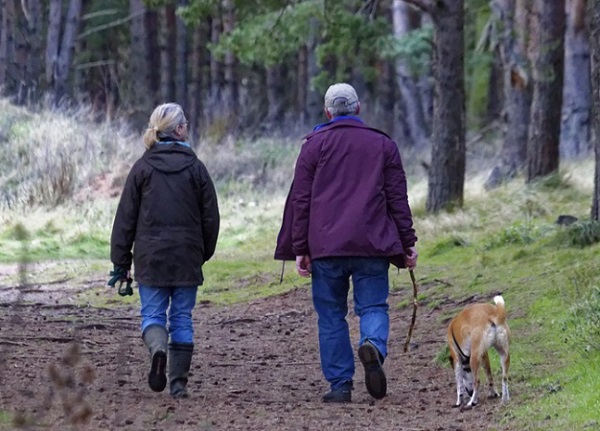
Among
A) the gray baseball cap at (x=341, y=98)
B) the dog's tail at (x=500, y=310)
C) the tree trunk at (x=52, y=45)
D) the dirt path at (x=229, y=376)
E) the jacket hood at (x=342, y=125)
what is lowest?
the dirt path at (x=229, y=376)

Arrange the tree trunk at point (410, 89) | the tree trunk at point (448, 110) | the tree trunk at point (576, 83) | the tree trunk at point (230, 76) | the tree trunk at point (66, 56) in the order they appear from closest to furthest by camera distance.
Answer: the tree trunk at point (448, 110) → the tree trunk at point (576, 83) → the tree trunk at point (66, 56) → the tree trunk at point (230, 76) → the tree trunk at point (410, 89)

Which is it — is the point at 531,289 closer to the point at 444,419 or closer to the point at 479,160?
the point at 444,419

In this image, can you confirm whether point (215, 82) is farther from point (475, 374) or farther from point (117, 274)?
point (475, 374)

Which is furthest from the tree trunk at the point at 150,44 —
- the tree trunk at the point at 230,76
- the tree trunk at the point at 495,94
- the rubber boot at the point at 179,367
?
the rubber boot at the point at 179,367

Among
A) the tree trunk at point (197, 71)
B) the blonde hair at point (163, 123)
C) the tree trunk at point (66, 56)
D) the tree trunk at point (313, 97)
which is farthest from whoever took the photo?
the tree trunk at point (197, 71)

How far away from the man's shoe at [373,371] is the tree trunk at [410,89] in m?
28.1

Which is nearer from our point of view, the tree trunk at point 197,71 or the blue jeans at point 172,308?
the blue jeans at point 172,308

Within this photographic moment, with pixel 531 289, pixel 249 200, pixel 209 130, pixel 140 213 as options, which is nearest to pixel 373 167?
pixel 140 213

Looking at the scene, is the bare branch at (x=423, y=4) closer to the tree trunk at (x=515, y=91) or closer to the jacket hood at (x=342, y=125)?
the tree trunk at (x=515, y=91)

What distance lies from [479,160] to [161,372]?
2277cm

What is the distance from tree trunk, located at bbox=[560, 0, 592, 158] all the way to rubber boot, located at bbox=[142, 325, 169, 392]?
61.7ft

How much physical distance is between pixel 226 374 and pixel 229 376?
0.10m

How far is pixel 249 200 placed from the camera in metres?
21.9

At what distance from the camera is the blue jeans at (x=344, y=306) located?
7.80m
